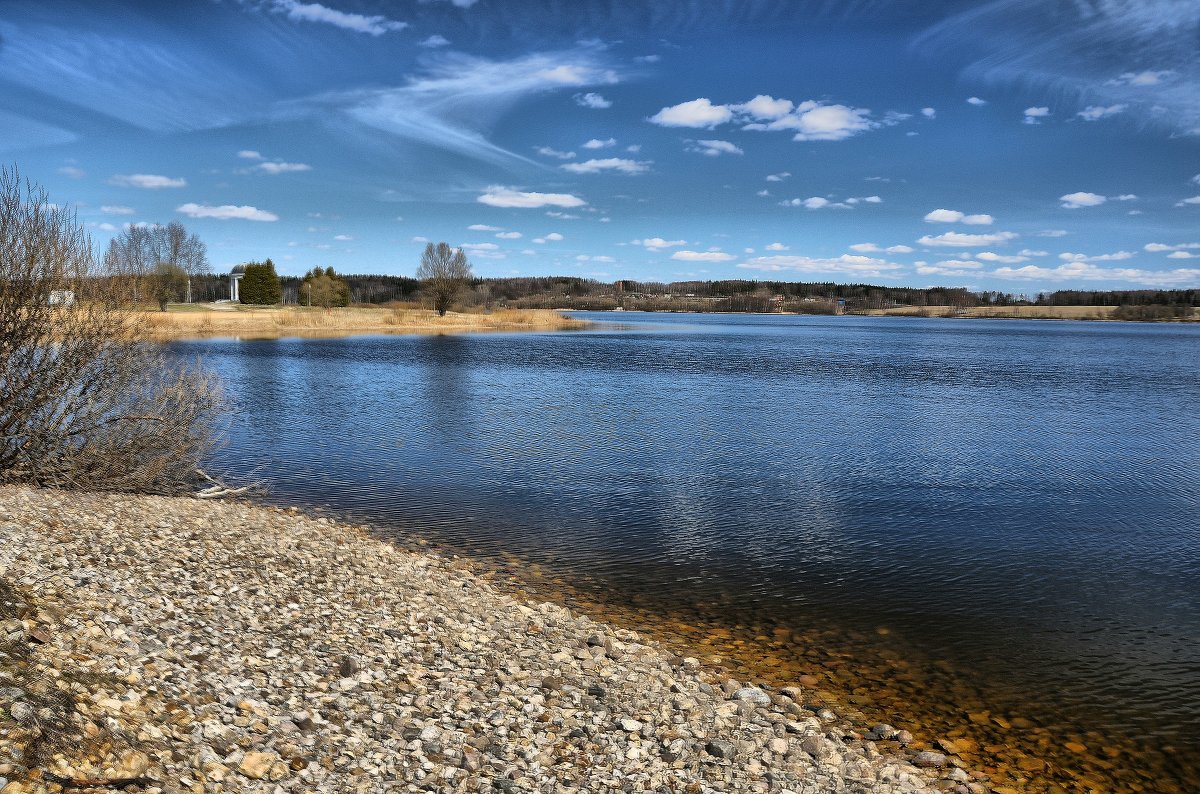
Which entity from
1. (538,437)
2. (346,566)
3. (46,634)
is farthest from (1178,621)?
(538,437)

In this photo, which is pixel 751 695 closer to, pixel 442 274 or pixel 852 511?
pixel 852 511

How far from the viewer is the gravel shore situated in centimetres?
640

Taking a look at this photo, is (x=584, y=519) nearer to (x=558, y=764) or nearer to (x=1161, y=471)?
(x=558, y=764)

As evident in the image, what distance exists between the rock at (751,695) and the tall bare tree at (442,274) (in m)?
105

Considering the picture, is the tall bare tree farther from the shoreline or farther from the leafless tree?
the leafless tree

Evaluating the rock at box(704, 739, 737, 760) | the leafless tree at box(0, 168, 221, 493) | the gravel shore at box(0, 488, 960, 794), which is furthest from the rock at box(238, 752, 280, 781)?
the leafless tree at box(0, 168, 221, 493)

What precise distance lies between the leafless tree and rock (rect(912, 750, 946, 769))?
15.5 meters

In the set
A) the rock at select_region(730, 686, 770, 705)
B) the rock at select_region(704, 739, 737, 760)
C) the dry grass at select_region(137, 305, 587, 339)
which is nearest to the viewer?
the rock at select_region(704, 739, 737, 760)

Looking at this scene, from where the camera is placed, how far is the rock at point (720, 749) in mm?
7566

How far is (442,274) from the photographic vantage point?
363 ft

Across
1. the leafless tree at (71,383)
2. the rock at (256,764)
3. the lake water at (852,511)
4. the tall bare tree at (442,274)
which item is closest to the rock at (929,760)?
the lake water at (852,511)

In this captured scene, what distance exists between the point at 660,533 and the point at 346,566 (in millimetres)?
6874

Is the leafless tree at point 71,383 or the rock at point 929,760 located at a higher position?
the leafless tree at point 71,383

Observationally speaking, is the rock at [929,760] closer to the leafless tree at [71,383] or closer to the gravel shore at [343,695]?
the gravel shore at [343,695]
